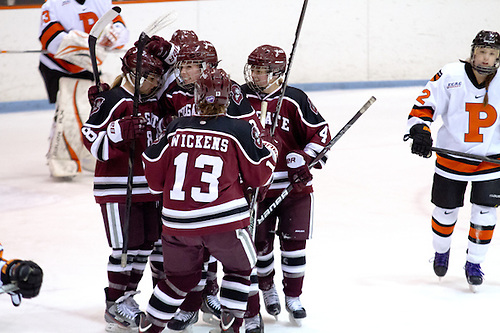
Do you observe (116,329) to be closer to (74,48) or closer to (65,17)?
(74,48)

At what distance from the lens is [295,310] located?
9.50 feet

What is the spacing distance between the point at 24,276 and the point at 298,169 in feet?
3.89

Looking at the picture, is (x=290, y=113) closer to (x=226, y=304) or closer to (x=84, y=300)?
(x=226, y=304)

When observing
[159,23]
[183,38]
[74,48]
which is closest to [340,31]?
[74,48]

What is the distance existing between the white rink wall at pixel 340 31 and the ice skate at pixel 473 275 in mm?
6078

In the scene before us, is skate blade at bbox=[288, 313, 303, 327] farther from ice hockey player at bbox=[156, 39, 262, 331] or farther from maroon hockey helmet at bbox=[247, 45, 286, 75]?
maroon hockey helmet at bbox=[247, 45, 286, 75]

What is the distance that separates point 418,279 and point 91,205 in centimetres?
219

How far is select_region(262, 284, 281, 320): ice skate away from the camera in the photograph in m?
2.94

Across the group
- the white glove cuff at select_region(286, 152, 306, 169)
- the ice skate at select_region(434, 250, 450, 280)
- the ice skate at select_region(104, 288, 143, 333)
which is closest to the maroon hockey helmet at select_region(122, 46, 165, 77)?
the white glove cuff at select_region(286, 152, 306, 169)

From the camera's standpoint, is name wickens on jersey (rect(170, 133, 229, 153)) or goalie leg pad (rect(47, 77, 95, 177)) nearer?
name wickens on jersey (rect(170, 133, 229, 153))

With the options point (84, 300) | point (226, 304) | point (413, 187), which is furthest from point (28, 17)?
point (226, 304)

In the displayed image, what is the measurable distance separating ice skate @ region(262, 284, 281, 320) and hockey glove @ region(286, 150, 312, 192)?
1.38 ft

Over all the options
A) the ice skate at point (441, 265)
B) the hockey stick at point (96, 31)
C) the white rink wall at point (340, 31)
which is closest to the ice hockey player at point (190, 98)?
the hockey stick at point (96, 31)

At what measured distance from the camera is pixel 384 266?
3561mm
